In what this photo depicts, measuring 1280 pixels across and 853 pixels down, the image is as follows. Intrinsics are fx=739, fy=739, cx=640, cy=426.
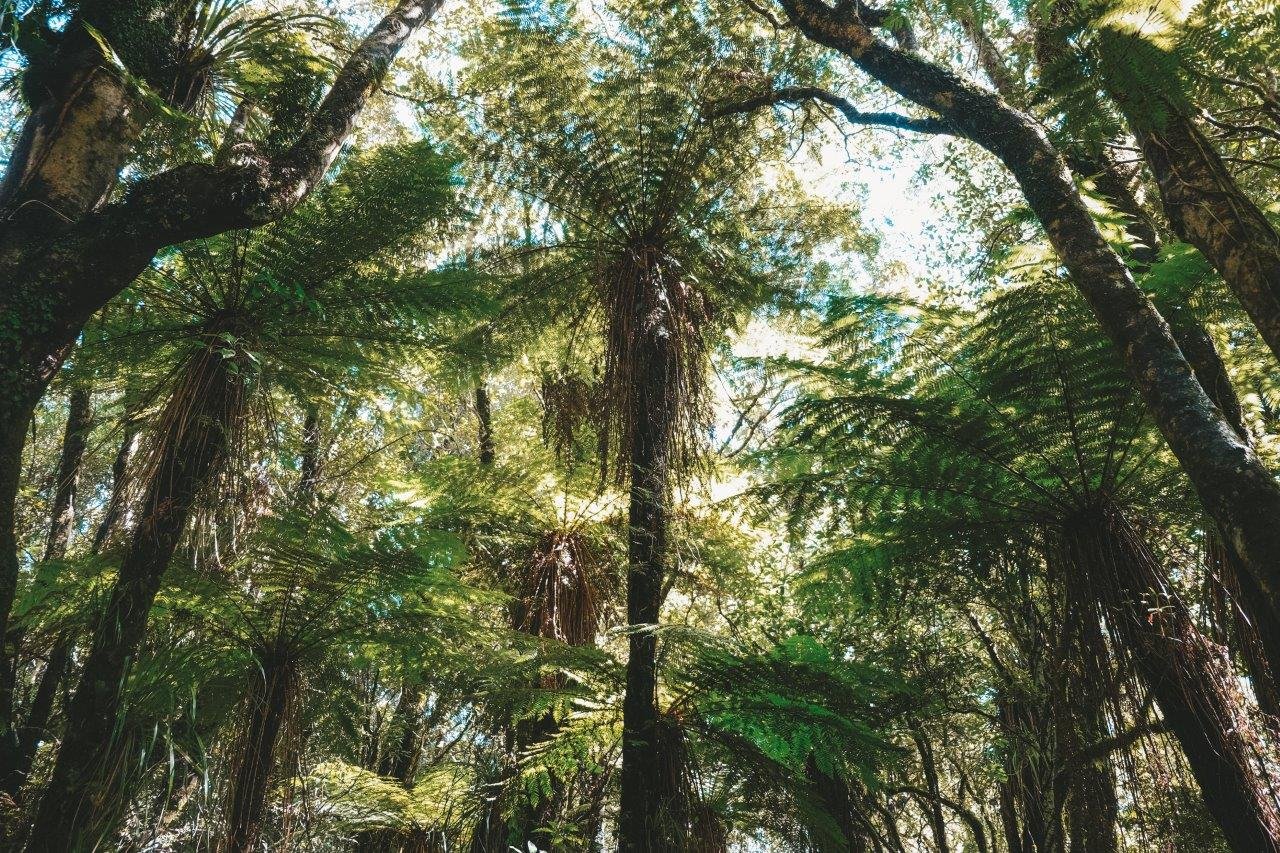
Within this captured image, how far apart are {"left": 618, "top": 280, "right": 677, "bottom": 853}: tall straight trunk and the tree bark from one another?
5.74 ft

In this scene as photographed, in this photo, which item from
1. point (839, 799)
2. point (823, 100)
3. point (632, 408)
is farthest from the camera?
point (839, 799)

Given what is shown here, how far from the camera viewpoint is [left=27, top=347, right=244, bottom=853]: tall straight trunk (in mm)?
2555

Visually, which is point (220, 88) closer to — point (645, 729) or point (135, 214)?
point (135, 214)

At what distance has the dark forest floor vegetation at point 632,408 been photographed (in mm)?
2518

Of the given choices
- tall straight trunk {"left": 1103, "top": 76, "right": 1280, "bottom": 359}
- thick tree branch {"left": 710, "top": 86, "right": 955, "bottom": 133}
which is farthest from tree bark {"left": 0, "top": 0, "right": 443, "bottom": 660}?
tall straight trunk {"left": 1103, "top": 76, "right": 1280, "bottom": 359}

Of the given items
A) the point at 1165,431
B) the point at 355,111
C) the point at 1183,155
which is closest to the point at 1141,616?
the point at 1165,431

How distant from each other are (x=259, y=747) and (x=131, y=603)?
2.76 feet

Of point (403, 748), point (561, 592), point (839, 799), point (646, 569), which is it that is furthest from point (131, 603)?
point (403, 748)

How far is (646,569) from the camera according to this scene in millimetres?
3311

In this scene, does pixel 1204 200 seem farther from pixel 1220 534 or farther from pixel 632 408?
pixel 632 408

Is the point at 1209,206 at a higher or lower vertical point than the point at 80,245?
higher

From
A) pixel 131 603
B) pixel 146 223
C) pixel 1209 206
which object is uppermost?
pixel 1209 206

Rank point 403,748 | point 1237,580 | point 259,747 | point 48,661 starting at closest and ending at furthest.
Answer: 1. point 1237,580
2. point 259,747
3. point 48,661
4. point 403,748

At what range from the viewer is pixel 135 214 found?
2.58 meters
